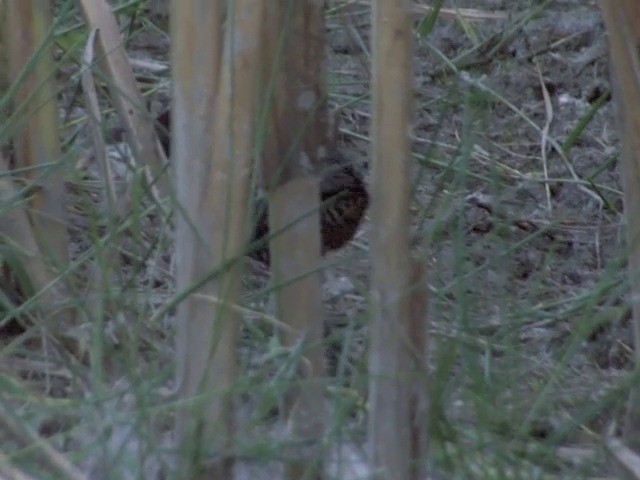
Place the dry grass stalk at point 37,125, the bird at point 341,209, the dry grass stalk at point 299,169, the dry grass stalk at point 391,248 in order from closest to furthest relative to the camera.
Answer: the dry grass stalk at point 391,248, the dry grass stalk at point 299,169, the dry grass stalk at point 37,125, the bird at point 341,209

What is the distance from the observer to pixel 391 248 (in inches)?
34.8

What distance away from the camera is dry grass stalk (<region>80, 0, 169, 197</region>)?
1.33 m

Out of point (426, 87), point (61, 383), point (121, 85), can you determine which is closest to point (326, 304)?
point (121, 85)

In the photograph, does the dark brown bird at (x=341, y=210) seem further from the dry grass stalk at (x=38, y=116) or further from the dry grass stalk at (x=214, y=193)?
the dry grass stalk at (x=214, y=193)

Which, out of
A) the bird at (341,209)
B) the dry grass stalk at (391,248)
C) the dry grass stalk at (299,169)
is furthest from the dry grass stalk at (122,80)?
the dry grass stalk at (391,248)

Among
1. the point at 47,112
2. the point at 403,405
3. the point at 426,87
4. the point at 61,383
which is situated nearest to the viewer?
the point at 403,405

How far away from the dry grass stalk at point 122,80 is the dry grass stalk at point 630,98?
0.50 metres

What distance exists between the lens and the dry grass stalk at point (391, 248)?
0.87 metres

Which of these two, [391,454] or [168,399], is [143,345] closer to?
[168,399]

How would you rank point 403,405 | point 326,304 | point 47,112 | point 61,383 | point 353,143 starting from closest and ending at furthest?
point 403,405, point 61,383, point 47,112, point 326,304, point 353,143

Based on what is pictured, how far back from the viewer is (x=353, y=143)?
2004 millimetres

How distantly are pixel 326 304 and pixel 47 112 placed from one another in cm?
38

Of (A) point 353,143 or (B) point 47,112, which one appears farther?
(A) point 353,143

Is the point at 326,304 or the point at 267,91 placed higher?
the point at 267,91
